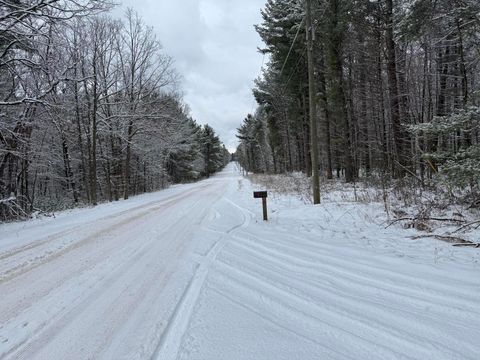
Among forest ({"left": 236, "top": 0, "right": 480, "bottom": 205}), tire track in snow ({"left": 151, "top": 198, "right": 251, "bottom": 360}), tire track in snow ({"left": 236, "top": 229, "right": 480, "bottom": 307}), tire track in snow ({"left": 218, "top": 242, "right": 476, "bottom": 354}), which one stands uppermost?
forest ({"left": 236, "top": 0, "right": 480, "bottom": 205})

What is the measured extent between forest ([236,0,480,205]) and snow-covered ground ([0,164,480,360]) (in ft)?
9.38

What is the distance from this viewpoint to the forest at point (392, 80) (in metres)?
6.61

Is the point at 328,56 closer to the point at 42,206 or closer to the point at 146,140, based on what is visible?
the point at 146,140

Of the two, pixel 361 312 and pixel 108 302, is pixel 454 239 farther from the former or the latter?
pixel 108 302

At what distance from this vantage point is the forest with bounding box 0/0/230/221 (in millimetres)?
8633

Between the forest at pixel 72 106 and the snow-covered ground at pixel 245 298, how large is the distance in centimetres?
626

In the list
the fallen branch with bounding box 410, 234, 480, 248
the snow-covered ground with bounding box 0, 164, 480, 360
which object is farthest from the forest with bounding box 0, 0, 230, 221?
the fallen branch with bounding box 410, 234, 480, 248

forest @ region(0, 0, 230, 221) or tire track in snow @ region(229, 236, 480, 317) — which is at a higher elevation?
forest @ region(0, 0, 230, 221)

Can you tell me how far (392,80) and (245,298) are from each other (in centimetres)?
1206

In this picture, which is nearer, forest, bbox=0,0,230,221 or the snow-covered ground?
the snow-covered ground

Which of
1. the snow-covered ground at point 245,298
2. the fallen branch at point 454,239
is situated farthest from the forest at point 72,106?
the fallen branch at point 454,239

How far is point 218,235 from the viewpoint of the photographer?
22.1ft

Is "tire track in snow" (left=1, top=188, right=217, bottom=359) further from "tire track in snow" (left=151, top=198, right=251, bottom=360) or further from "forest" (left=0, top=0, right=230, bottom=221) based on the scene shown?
"forest" (left=0, top=0, right=230, bottom=221)

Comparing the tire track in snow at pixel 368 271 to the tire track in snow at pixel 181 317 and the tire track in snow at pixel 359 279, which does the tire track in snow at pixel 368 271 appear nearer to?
the tire track in snow at pixel 359 279
